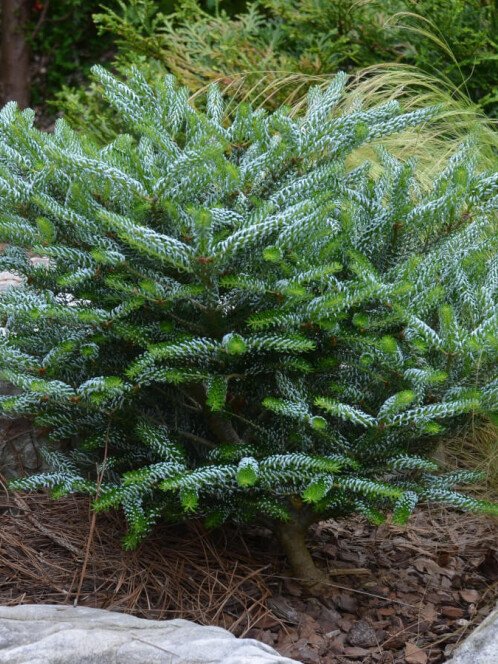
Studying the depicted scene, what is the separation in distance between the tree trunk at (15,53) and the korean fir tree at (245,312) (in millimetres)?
5275

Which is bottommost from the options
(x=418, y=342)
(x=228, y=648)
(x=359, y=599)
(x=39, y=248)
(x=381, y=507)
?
(x=359, y=599)

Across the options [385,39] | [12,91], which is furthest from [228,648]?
[12,91]

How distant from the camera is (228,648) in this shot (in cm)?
127

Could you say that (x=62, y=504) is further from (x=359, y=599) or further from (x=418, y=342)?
(x=418, y=342)

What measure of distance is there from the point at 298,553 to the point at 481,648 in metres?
0.54

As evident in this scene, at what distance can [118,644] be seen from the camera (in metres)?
1.29

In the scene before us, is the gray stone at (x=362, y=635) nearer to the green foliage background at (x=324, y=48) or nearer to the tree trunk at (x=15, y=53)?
the green foliage background at (x=324, y=48)

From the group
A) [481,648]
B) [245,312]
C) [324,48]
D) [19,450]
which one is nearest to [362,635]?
[481,648]

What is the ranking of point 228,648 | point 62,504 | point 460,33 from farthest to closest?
point 460,33 < point 62,504 < point 228,648

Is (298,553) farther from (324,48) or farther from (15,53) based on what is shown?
(15,53)

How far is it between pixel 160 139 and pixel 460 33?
284cm

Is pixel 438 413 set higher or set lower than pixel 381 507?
higher

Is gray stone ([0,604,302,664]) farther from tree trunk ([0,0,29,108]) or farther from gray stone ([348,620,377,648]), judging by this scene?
tree trunk ([0,0,29,108])

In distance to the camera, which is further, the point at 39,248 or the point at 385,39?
the point at 385,39
